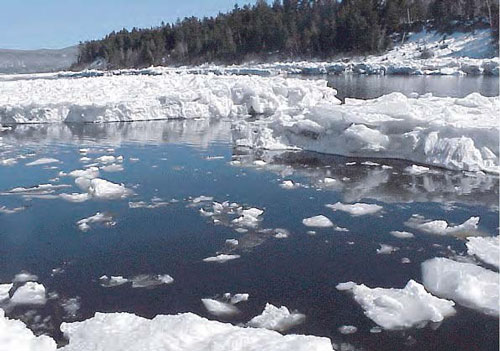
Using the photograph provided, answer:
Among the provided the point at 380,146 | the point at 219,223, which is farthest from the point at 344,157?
the point at 219,223

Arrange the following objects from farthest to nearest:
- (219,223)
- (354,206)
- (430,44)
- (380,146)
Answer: (430,44) → (380,146) → (354,206) → (219,223)

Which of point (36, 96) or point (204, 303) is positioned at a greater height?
point (36, 96)

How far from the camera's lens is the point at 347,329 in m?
4.23

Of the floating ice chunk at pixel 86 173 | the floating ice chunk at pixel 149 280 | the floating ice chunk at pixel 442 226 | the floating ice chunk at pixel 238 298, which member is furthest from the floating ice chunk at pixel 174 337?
the floating ice chunk at pixel 86 173

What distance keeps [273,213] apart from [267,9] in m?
69.5

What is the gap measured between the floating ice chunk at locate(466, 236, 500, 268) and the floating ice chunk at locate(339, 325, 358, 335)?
190 cm

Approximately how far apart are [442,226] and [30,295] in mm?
4606

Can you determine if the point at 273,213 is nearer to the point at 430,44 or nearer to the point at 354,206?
the point at 354,206

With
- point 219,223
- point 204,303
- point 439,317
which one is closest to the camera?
point 439,317

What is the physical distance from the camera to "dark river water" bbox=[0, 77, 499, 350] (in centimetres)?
→ 457

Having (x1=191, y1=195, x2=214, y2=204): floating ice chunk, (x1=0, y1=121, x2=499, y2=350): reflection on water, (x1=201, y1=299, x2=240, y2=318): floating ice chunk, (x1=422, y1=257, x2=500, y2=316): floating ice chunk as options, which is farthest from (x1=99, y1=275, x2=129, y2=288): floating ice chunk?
(x1=422, y1=257, x2=500, y2=316): floating ice chunk

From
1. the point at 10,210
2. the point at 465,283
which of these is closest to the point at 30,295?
the point at 10,210

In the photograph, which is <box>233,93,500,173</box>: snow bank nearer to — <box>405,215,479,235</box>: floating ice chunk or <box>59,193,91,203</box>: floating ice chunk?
<box>405,215,479,235</box>: floating ice chunk

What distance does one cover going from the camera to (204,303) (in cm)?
474
